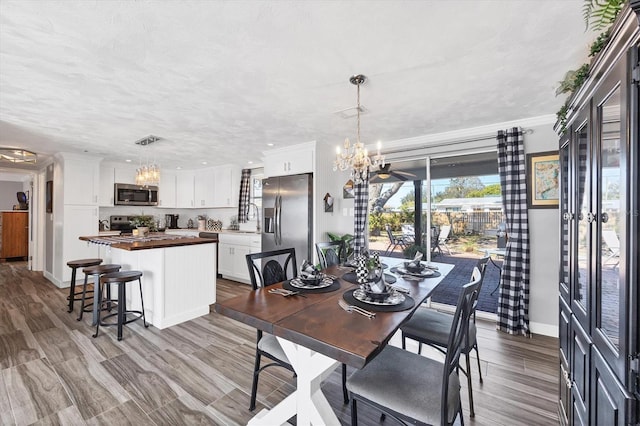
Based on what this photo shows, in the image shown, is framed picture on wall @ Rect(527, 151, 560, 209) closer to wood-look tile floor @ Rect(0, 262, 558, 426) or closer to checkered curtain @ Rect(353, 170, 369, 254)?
wood-look tile floor @ Rect(0, 262, 558, 426)

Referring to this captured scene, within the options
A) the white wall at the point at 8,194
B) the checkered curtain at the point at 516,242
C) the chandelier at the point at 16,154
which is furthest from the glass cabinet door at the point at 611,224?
the white wall at the point at 8,194

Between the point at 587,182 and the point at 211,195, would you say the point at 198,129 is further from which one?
the point at 587,182

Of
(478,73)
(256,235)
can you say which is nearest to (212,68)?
(478,73)

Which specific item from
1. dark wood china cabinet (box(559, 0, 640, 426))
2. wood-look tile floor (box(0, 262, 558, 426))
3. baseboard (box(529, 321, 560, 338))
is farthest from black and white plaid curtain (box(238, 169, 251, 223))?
dark wood china cabinet (box(559, 0, 640, 426))

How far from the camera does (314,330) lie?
1.25 meters

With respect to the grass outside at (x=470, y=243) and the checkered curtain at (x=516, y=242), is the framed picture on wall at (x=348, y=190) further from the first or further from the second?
the checkered curtain at (x=516, y=242)

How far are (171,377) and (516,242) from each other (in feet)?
12.0

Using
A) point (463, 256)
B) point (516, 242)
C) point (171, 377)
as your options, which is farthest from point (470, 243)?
point (171, 377)

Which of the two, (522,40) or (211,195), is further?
(211,195)

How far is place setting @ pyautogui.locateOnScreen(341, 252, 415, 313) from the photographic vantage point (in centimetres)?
155

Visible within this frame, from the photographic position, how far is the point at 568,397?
1459 millimetres

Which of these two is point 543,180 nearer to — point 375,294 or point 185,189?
point 375,294

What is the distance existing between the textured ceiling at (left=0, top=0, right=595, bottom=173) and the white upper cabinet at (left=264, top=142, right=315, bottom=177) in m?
0.75

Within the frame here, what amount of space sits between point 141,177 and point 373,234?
11.3 ft
